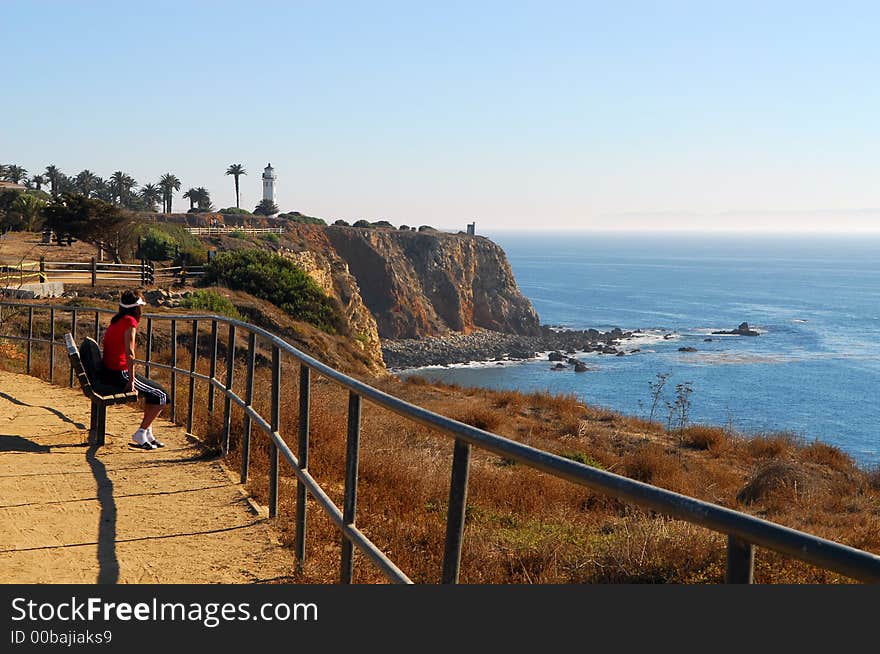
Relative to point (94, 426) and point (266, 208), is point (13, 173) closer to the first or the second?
point (266, 208)

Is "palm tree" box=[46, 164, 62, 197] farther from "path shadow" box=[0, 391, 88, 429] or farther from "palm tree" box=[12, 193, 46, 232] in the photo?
"path shadow" box=[0, 391, 88, 429]

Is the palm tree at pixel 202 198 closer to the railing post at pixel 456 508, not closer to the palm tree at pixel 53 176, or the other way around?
the palm tree at pixel 53 176

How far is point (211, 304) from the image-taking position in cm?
3369

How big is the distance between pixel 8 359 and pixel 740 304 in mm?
131810

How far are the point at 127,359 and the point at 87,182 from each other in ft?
327

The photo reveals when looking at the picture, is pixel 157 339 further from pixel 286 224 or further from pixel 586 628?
pixel 286 224

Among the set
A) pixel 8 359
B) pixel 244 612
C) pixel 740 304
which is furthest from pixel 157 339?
pixel 740 304

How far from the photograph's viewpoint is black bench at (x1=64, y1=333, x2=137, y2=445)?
7977mm

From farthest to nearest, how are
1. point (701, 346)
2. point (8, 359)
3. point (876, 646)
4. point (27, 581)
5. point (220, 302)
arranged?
point (701, 346), point (220, 302), point (8, 359), point (27, 581), point (876, 646)

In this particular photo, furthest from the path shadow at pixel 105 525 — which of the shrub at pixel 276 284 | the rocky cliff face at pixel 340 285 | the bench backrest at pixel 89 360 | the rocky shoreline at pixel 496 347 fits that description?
the rocky shoreline at pixel 496 347

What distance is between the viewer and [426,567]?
17.0 feet

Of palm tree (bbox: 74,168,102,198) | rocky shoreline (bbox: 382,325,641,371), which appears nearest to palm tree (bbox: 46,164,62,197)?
palm tree (bbox: 74,168,102,198)

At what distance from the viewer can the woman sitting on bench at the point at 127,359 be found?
26.2 feet

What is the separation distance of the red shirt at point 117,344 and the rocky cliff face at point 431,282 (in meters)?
80.2
